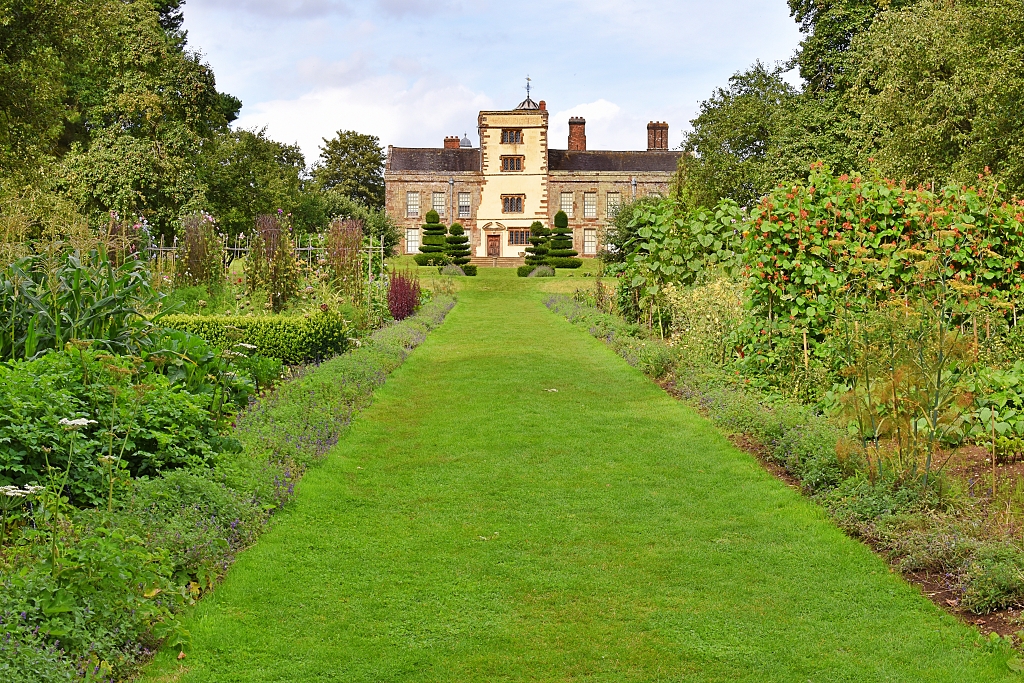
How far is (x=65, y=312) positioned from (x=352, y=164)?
45895 mm

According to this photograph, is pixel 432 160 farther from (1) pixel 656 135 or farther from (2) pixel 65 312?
(2) pixel 65 312

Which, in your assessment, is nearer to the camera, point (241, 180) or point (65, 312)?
point (65, 312)

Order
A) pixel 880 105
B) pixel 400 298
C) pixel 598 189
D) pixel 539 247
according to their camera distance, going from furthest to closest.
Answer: pixel 598 189 → pixel 539 247 → pixel 880 105 → pixel 400 298

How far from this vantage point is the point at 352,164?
5125 centimetres

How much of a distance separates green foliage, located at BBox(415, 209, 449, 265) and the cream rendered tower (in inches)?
165

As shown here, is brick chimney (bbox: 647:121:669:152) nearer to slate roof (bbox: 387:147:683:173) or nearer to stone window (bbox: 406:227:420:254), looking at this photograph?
slate roof (bbox: 387:147:683:173)

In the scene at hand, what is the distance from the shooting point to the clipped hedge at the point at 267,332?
10.3 metres

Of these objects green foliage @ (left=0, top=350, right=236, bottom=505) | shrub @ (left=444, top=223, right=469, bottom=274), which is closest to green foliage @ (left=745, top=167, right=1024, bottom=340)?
green foliage @ (left=0, top=350, right=236, bottom=505)

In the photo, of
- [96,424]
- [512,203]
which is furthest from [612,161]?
[96,424]

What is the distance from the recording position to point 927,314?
18.1 ft

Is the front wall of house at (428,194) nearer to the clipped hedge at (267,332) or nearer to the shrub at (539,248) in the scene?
the shrub at (539,248)

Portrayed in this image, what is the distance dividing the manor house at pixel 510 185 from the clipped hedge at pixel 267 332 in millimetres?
36997

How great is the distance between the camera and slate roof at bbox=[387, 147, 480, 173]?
1912 inches

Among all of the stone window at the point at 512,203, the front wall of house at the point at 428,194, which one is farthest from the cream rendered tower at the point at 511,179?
the front wall of house at the point at 428,194
